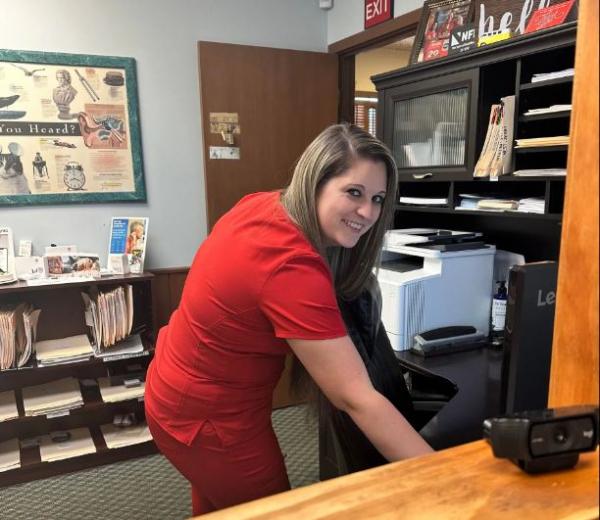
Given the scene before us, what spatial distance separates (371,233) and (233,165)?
1.74m

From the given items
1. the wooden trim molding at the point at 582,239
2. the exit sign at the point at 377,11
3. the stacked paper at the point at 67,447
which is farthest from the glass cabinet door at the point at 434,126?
the stacked paper at the point at 67,447

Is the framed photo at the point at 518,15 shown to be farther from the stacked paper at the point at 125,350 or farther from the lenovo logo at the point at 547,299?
the stacked paper at the point at 125,350

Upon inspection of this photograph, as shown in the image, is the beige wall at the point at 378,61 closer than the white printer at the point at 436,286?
No

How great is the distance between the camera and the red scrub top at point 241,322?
102 cm

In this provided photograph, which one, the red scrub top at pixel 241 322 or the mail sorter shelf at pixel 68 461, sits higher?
the red scrub top at pixel 241 322

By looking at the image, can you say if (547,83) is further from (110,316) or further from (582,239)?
(110,316)

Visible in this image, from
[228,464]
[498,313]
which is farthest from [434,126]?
[228,464]

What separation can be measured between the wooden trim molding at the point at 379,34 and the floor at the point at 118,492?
1.93 meters

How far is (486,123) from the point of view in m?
1.85

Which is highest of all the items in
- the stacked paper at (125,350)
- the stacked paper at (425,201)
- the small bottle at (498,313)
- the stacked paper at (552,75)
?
the stacked paper at (552,75)

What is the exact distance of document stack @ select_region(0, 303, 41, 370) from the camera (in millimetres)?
2389

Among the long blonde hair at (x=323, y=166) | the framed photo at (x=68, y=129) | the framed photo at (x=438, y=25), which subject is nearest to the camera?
the long blonde hair at (x=323, y=166)

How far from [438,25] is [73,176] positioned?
193cm

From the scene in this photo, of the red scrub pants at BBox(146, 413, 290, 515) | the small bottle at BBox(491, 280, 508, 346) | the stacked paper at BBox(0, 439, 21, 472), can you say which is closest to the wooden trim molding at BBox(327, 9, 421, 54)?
the small bottle at BBox(491, 280, 508, 346)
